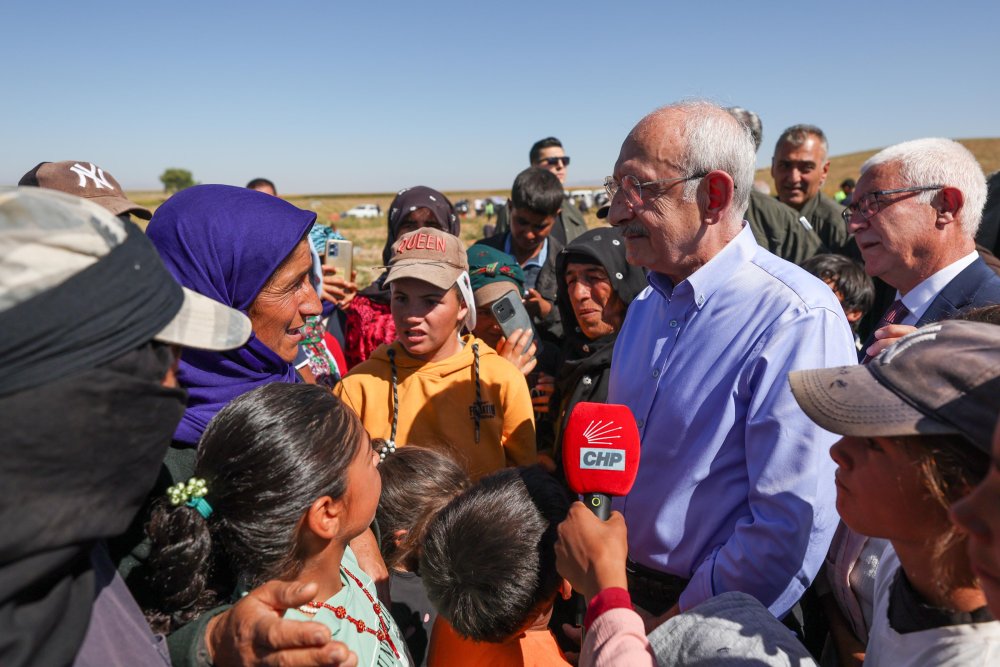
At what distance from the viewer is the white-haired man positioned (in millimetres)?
6418

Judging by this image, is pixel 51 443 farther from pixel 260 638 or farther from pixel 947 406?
pixel 947 406

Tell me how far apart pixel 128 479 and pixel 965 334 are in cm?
156

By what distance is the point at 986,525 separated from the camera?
0.97m

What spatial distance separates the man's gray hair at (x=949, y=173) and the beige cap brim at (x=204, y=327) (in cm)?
311

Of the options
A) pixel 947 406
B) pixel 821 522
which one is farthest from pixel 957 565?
pixel 821 522

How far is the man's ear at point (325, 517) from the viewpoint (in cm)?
171

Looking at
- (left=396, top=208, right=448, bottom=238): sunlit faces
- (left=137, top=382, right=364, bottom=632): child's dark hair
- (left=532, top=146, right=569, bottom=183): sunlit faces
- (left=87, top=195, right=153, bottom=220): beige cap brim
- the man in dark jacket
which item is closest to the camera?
(left=137, top=382, right=364, bottom=632): child's dark hair

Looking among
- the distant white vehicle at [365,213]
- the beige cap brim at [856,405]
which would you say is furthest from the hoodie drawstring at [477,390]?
the distant white vehicle at [365,213]

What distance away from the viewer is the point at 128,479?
1100 mm

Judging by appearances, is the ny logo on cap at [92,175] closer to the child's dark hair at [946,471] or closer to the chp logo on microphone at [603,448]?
the chp logo on microphone at [603,448]

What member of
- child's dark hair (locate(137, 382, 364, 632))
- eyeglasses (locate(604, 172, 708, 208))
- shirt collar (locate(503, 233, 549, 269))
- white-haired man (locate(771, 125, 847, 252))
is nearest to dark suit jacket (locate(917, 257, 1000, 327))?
eyeglasses (locate(604, 172, 708, 208))

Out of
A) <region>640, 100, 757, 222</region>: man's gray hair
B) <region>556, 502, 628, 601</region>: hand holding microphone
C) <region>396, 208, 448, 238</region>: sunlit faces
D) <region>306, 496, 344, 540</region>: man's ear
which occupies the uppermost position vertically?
<region>640, 100, 757, 222</region>: man's gray hair

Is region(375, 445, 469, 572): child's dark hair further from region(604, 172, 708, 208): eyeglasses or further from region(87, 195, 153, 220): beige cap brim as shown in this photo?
region(87, 195, 153, 220): beige cap brim

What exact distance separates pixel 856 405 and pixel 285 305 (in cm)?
178
